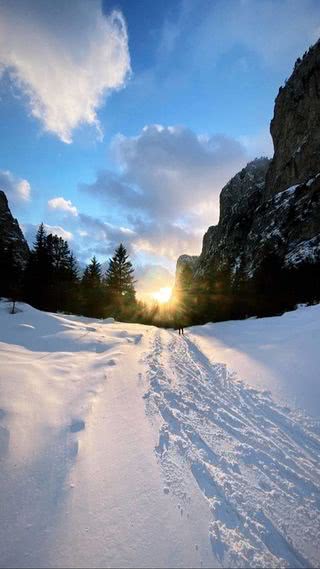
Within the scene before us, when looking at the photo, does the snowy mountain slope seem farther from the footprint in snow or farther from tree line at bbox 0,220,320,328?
tree line at bbox 0,220,320,328

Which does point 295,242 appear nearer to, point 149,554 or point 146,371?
point 146,371

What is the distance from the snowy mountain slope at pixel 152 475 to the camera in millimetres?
2658

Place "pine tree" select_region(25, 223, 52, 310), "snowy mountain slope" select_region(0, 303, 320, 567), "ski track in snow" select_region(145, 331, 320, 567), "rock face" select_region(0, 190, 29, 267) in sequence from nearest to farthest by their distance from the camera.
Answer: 1. "snowy mountain slope" select_region(0, 303, 320, 567)
2. "ski track in snow" select_region(145, 331, 320, 567)
3. "pine tree" select_region(25, 223, 52, 310)
4. "rock face" select_region(0, 190, 29, 267)

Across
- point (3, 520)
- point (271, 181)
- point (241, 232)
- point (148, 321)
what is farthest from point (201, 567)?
point (241, 232)

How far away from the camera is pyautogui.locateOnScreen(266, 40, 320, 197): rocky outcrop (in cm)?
6612

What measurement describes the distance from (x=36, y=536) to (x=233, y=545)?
2.01 meters

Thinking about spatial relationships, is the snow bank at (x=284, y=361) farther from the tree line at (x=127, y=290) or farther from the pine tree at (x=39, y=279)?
the pine tree at (x=39, y=279)

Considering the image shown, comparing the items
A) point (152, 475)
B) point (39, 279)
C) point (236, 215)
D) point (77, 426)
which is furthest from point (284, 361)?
point (236, 215)

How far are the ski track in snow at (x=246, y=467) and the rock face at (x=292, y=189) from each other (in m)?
44.3

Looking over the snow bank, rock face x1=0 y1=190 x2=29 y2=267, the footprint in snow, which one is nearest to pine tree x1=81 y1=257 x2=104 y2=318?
the snow bank

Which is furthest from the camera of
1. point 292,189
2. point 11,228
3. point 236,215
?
point 236,215

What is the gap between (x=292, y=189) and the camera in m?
67.3

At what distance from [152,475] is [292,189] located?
252ft

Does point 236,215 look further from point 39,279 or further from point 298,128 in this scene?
point 39,279
